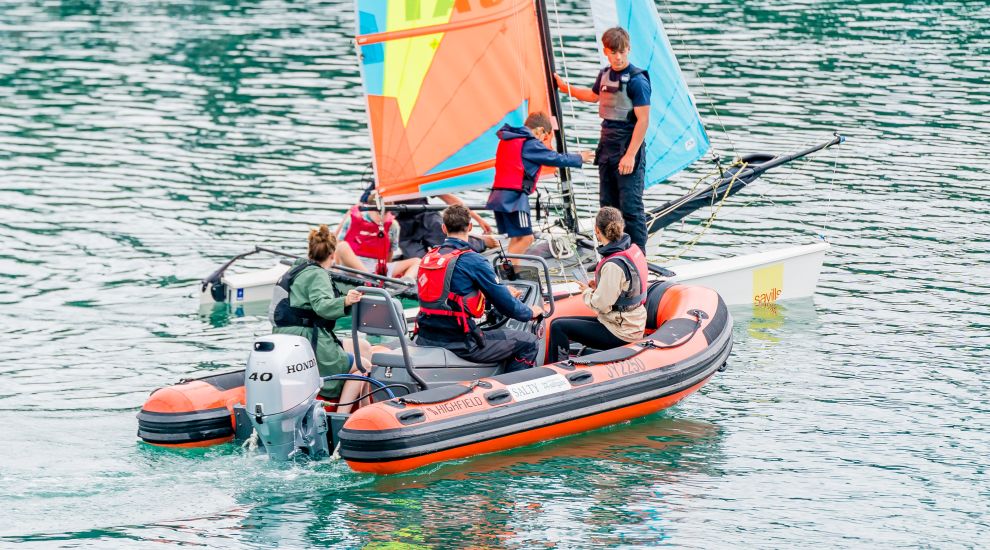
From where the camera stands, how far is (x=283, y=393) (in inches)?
345

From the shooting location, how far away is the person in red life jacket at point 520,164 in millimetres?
12039

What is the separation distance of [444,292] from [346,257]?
10.4 ft

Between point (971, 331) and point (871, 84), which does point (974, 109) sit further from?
point (971, 331)

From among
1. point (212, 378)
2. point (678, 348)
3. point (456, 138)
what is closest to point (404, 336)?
point (212, 378)

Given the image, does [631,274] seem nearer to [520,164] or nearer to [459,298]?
[459,298]

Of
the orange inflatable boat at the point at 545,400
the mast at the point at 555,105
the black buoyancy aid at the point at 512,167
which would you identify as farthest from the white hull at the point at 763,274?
the orange inflatable boat at the point at 545,400

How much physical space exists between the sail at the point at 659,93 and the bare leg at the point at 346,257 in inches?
115

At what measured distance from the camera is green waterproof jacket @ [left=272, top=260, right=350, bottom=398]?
9.20 metres

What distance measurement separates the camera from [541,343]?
10.7 meters

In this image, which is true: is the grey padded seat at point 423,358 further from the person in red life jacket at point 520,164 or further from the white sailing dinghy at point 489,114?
the person in red life jacket at point 520,164

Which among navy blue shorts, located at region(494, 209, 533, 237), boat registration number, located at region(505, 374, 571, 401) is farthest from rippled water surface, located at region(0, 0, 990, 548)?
navy blue shorts, located at region(494, 209, 533, 237)

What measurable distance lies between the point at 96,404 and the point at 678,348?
14.7ft

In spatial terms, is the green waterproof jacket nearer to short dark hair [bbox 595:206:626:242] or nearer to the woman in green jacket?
the woman in green jacket

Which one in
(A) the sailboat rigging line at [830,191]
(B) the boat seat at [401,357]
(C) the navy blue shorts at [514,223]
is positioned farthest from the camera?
(A) the sailboat rigging line at [830,191]
